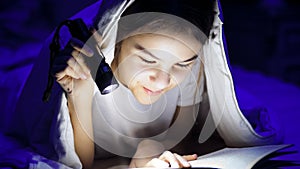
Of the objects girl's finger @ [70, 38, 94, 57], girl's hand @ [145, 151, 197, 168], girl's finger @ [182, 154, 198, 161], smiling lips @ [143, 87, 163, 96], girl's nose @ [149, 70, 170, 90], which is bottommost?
girl's finger @ [182, 154, 198, 161]

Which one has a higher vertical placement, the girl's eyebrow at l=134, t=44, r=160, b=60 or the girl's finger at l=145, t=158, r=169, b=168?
the girl's eyebrow at l=134, t=44, r=160, b=60

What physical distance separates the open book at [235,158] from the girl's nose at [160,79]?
15 centimetres

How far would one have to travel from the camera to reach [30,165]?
2.76 ft

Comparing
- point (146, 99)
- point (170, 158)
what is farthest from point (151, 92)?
point (170, 158)

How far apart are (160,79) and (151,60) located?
0.04 metres

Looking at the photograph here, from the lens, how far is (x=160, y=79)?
843mm

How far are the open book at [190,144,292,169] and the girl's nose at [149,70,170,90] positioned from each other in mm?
150

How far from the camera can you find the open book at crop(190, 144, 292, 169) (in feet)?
2.78

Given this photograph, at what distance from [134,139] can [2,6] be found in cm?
86

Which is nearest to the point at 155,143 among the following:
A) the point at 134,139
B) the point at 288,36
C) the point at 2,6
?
the point at 134,139

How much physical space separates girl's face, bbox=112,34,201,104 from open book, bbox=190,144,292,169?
16 cm

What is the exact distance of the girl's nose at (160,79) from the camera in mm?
836

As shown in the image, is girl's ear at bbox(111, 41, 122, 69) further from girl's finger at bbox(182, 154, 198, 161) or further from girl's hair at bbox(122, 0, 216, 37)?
girl's finger at bbox(182, 154, 198, 161)

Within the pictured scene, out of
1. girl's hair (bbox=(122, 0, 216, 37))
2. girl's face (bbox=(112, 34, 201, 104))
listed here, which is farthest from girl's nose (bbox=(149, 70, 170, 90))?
girl's hair (bbox=(122, 0, 216, 37))
